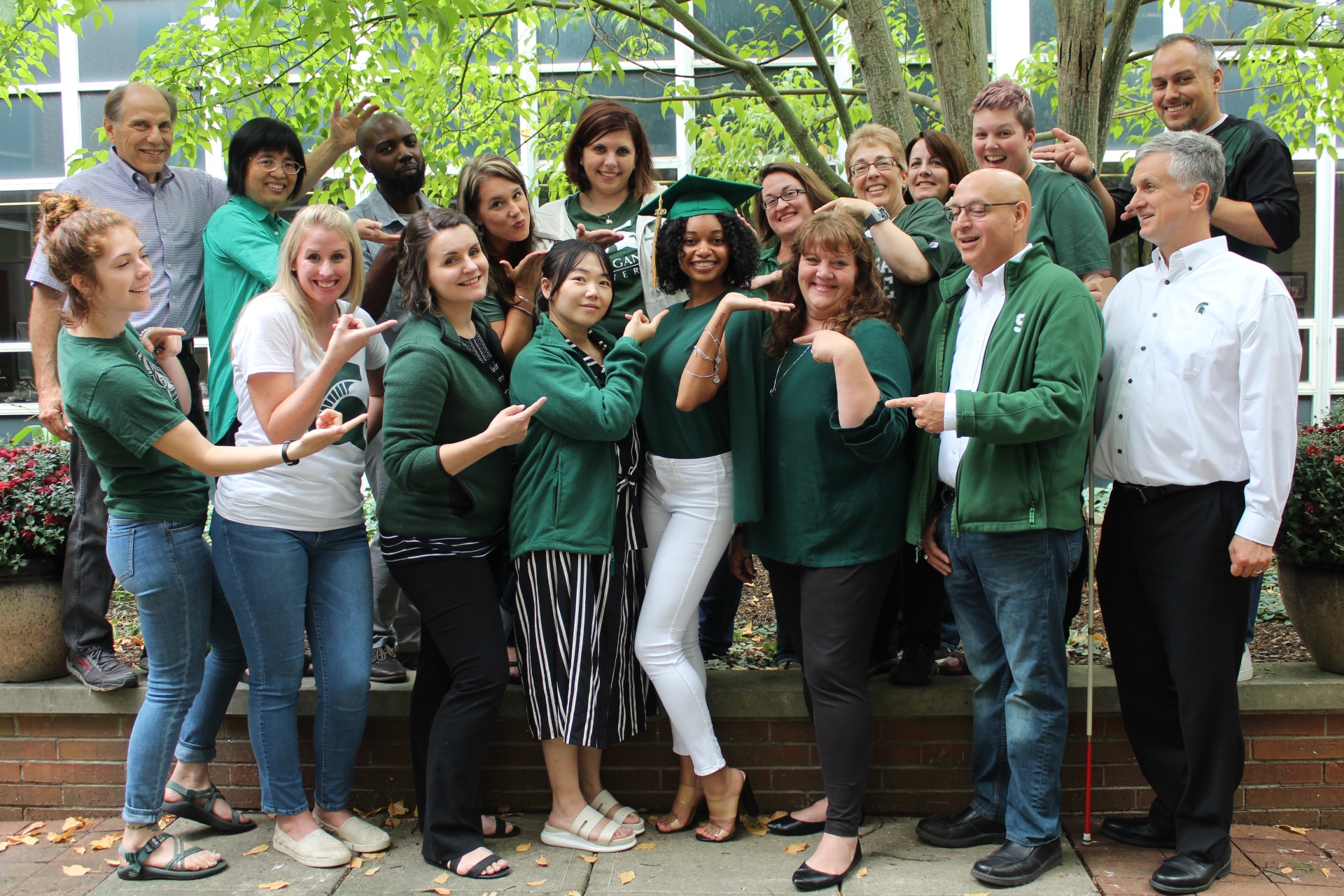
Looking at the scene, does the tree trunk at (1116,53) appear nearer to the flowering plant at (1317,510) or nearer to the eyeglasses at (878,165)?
the eyeglasses at (878,165)

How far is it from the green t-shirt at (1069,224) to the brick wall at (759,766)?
5.18 feet

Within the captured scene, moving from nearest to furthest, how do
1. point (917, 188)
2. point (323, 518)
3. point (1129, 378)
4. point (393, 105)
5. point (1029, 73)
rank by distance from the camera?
1. point (1129, 378)
2. point (323, 518)
3. point (917, 188)
4. point (393, 105)
5. point (1029, 73)

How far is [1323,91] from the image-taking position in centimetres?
685

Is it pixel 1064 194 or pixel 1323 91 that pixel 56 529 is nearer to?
pixel 1064 194

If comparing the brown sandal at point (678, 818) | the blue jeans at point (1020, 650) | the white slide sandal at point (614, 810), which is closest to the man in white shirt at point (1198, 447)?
the blue jeans at point (1020, 650)

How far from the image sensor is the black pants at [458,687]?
11.1ft

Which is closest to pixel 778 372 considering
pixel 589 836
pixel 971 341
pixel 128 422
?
pixel 971 341

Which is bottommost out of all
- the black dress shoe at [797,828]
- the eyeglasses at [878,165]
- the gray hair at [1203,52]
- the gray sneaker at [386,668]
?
the black dress shoe at [797,828]

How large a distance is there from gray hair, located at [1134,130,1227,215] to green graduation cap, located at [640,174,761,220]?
1.28 m

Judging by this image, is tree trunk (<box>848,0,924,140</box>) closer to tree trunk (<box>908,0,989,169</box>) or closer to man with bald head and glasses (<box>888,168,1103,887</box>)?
tree trunk (<box>908,0,989,169</box>)

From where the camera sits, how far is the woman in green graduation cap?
345 centimetres

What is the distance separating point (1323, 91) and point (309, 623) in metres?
7.00

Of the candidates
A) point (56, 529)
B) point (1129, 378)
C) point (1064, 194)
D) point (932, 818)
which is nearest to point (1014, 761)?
point (932, 818)

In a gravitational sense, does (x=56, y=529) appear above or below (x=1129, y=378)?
below
